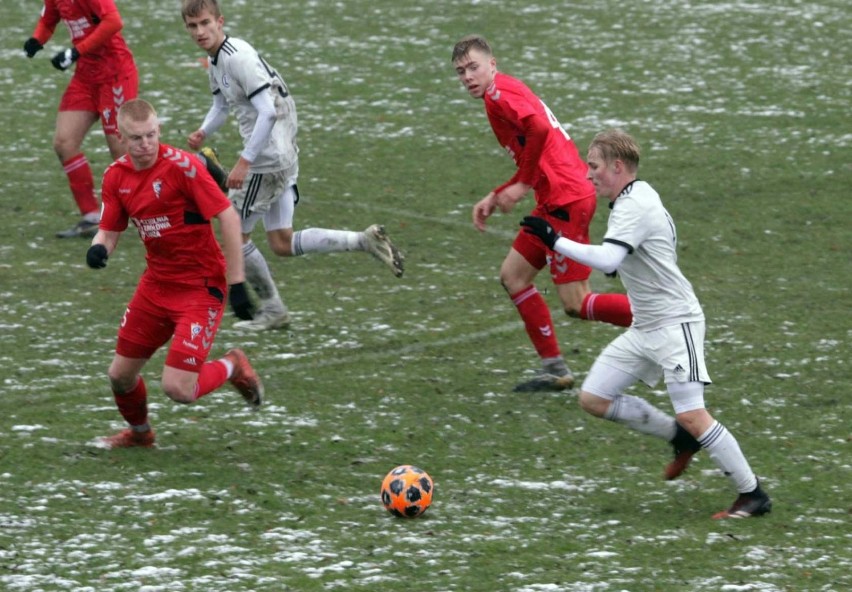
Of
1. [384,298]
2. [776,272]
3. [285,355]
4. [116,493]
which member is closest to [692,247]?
[776,272]

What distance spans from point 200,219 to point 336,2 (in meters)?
12.5

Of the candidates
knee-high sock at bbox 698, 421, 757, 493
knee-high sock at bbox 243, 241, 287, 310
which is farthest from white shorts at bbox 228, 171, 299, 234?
knee-high sock at bbox 698, 421, 757, 493

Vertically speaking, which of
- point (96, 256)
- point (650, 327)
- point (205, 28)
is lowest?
point (650, 327)

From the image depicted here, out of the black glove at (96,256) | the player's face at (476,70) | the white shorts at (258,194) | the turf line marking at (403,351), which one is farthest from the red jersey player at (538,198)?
the black glove at (96,256)

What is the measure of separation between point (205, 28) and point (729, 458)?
467 cm

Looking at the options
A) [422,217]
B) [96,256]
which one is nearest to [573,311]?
[96,256]

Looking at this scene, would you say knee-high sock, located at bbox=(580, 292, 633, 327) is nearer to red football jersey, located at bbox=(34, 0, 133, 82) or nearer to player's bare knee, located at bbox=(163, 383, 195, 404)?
player's bare knee, located at bbox=(163, 383, 195, 404)

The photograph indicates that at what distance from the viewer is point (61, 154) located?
12047 mm

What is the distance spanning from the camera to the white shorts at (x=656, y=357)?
6.84m

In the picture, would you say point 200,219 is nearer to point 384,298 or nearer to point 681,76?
point 384,298

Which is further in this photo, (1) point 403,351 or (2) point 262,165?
(2) point 262,165

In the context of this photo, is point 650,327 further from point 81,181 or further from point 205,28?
point 81,181

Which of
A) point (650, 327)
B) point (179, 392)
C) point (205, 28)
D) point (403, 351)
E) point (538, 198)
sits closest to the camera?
point (650, 327)

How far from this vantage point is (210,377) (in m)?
7.72
